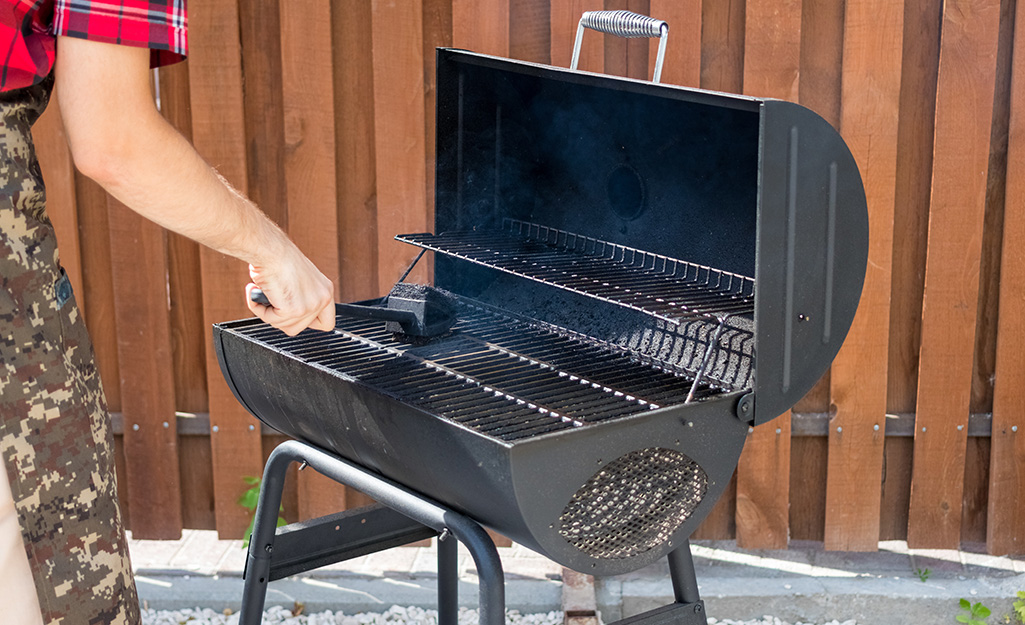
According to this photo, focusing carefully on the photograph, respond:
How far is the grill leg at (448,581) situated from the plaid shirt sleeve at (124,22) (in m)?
1.33

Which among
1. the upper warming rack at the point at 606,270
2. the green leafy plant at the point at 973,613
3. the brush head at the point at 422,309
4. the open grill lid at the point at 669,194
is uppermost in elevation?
the open grill lid at the point at 669,194

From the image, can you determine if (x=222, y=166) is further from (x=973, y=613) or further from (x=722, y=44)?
(x=973, y=613)

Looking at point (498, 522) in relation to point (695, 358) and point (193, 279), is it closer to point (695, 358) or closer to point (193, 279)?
point (695, 358)

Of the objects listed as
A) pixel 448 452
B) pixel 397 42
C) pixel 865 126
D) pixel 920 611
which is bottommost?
pixel 920 611

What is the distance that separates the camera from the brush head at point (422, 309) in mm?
2076

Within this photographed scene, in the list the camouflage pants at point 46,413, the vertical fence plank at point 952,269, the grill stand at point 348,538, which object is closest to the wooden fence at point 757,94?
the vertical fence plank at point 952,269

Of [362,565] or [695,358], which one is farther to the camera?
[362,565]

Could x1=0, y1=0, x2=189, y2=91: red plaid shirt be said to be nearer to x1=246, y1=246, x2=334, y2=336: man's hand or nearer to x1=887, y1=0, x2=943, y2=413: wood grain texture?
x1=246, y1=246, x2=334, y2=336: man's hand

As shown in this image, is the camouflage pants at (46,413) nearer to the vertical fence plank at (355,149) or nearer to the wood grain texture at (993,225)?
the vertical fence plank at (355,149)

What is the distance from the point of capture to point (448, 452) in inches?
63.4

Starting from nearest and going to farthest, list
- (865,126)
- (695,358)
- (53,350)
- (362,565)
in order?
(53,350) < (695,358) < (865,126) < (362,565)

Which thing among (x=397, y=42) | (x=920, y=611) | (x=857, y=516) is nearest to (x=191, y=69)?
(x=397, y=42)

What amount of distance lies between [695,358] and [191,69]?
182cm

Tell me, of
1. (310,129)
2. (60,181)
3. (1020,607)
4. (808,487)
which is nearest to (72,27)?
(310,129)
